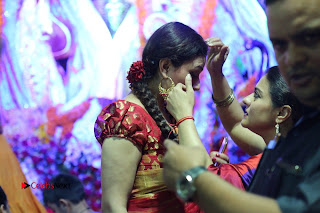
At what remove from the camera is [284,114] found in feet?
5.16

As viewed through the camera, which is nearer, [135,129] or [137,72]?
[135,129]

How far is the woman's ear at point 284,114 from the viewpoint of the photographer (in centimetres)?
156

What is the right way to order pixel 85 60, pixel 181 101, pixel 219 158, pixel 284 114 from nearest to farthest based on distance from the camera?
pixel 181 101
pixel 284 114
pixel 219 158
pixel 85 60

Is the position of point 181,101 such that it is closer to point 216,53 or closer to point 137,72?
point 137,72

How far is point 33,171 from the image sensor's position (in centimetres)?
244

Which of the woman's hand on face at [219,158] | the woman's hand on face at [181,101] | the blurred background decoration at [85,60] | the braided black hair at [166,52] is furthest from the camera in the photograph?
the blurred background decoration at [85,60]

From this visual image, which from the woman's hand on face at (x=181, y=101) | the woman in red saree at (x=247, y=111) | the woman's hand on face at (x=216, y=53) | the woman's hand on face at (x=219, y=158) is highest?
the woman's hand on face at (x=216, y=53)

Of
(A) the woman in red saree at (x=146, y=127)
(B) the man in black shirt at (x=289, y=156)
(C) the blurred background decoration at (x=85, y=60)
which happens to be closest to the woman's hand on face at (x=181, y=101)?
(A) the woman in red saree at (x=146, y=127)

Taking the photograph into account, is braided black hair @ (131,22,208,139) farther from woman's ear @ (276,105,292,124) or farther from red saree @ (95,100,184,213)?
woman's ear @ (276,105,292,124)

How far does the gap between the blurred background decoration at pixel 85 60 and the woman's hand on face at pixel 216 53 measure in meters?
0.68

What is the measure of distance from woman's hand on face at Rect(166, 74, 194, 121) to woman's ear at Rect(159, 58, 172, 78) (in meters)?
0.11

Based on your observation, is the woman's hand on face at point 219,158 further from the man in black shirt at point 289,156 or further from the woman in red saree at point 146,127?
the man in black shirt at point 289,156

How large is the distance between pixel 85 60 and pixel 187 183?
1.86 metres

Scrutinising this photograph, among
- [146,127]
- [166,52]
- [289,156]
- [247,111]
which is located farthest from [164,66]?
[289,156]
